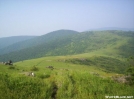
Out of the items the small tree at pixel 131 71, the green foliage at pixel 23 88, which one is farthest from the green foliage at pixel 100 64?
the green foliage at pixel 23 88

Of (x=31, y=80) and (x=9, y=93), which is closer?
(x=9, y=93)

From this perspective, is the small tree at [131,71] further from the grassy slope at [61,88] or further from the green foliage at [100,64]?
the green foliage at [100,64]

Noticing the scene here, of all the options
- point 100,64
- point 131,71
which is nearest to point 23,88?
point 131,71

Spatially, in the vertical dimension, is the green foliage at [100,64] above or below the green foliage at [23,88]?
below

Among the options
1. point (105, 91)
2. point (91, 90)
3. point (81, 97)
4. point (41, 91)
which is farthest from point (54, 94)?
point (105, 91)

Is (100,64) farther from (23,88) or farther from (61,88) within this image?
(23,88)

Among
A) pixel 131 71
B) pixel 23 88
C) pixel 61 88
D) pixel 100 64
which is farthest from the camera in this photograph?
pixel 100 64

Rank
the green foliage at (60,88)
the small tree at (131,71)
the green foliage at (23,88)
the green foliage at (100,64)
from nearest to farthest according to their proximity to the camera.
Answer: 1. the green foliage at (23,88)
2. the green foliage at (60,88)
3. the small tree at (131,71)
4. the green foliage at (100,64)

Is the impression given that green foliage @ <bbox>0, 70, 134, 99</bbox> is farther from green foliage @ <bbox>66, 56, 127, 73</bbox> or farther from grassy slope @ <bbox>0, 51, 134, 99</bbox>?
green foliage @ <bbox>66, 56, 127, 73</bbox>

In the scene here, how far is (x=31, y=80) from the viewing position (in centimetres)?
1469

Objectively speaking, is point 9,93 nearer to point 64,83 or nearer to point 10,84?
point 10,84

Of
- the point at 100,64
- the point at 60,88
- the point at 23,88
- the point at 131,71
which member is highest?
the point at 23,88

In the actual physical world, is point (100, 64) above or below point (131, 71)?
below

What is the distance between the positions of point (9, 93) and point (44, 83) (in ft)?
10.8
